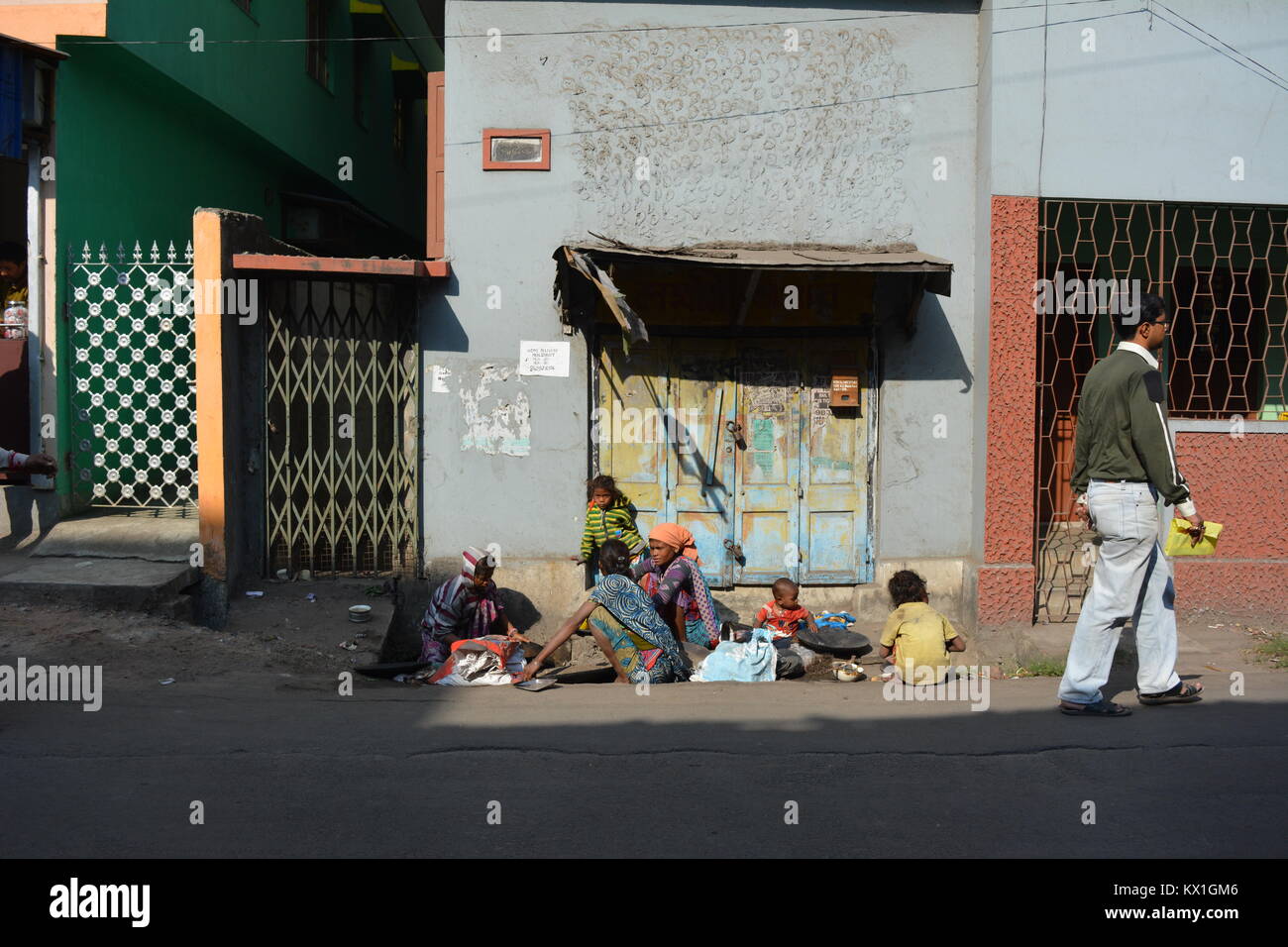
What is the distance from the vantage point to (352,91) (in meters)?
15.5

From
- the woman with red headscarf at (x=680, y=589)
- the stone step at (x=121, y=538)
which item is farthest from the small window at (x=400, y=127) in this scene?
the woman with red headscarf at (x=680, y=589)

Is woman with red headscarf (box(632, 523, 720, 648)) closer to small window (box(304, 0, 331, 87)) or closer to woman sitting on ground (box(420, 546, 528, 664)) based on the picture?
woman sitting on ground (box(420, 546, 528, 664))

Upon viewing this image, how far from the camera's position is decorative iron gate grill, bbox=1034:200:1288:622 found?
1000 cm

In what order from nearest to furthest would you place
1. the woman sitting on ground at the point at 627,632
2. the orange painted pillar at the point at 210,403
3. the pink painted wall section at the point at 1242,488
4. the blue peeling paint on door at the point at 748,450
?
1. the woman sitting on ground at the point at 627,632
2. the orange painted pillar at the point at 210,403
3. the pink painted wall section at the point at 1242,488
4. the blue peeling paint on door at the point at 748,450

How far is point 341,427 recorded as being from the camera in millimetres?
8727

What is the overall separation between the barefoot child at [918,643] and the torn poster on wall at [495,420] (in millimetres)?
3273

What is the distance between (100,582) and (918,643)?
552 centimetres

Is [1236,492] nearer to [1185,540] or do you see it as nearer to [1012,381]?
[1012,381]

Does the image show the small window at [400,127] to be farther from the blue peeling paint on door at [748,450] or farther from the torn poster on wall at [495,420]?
the blue peeling paint on door at [748,450]

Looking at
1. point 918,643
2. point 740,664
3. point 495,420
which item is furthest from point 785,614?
point 495,420

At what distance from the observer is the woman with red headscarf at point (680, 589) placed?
26.0 ft

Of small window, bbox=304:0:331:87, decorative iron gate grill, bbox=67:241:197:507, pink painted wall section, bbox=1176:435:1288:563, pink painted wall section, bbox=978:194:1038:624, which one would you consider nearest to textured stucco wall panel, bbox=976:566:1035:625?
pink painted wall section, bbox=978:194:1038:624

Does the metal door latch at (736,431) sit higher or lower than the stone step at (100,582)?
higher

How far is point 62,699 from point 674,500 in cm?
469
